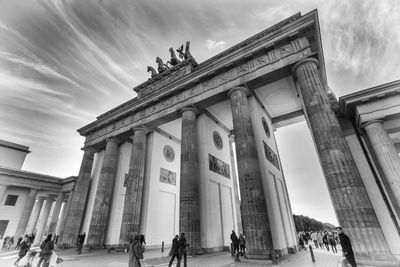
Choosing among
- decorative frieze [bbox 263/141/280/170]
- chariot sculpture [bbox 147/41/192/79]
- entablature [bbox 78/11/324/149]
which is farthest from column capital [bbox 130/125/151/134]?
decorative frieze [bbox 263/141/280/170]

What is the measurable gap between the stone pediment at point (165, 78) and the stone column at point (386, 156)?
41.6 feet

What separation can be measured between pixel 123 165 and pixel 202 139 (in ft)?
31.1

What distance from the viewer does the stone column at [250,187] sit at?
878 cm

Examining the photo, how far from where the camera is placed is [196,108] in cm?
1481

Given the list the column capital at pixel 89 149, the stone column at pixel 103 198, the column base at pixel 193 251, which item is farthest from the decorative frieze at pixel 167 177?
the column capital at pixel 89 149

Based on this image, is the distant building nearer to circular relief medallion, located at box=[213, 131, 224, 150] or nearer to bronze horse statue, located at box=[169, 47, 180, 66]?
bronze horse statue, located at box=[169, 47, 180, 66]

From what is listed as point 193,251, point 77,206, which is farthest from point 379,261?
point 77,206

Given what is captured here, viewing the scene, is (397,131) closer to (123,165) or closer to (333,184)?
(333,184)

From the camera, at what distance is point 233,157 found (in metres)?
19.6

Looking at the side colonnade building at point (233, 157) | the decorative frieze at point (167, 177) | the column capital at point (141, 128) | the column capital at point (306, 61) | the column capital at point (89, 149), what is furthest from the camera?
the column capital at point (89, 149)

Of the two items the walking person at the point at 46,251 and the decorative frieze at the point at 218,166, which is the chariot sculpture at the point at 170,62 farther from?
the walking person at the point at 46,251

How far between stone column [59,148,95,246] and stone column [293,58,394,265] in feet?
64.8

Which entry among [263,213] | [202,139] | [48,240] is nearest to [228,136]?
[202,139]

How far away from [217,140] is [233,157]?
3.86m
